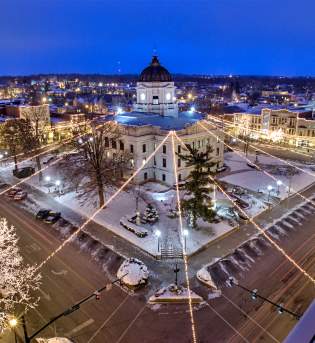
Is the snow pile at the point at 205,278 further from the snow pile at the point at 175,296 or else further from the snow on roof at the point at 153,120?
the snow on roof at the point at 153,120

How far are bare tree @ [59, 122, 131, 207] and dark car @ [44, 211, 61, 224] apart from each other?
370 centimetres

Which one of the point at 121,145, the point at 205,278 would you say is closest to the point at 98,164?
the point at 121,145

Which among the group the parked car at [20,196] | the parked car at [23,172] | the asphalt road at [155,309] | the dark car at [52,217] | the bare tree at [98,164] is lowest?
the asphalt road at [155,309]

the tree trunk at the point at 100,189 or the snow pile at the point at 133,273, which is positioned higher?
the tree trunk at the point at 100,189

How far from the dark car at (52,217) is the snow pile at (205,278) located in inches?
612

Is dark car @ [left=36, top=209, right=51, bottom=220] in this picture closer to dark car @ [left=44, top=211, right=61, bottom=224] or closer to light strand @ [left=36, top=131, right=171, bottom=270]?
dark car @ [left=44, top=211, right=61, bottom=224]

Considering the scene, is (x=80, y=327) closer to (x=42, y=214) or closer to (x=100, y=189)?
(x=42, y=214)

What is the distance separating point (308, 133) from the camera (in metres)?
61.3

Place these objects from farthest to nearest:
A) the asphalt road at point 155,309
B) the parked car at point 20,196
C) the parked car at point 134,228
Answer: the parked car at point 20,196 → the parked car at point 134,228 → the asphalt road at point 155,309

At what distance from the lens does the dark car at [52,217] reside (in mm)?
32219

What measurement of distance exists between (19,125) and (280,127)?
46.7 m

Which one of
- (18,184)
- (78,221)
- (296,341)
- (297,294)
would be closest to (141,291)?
(297,294)

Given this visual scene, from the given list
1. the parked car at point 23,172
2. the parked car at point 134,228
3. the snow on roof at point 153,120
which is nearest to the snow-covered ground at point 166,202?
the parked car at point 134,228

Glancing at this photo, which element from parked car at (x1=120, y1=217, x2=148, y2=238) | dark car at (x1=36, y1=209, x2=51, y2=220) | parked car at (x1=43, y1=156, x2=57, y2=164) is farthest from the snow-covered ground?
dark car at (x1=36, y1=209, x2=51, y2=220)
